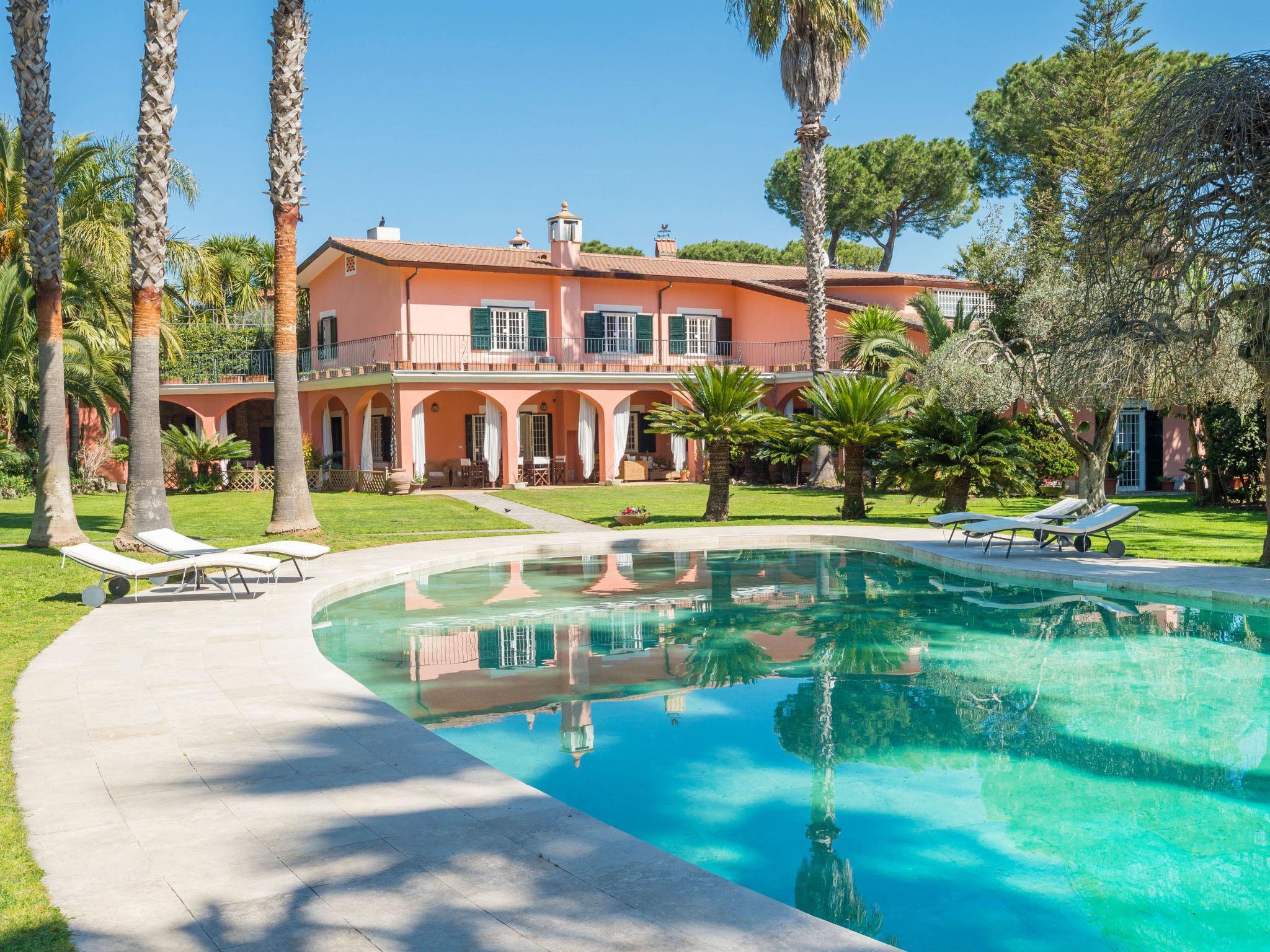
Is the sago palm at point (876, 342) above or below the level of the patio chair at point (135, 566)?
above

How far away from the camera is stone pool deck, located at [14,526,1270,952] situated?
3.61 meters

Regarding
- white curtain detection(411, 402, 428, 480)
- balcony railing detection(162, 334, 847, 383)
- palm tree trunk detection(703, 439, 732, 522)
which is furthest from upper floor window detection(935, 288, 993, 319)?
white curtain detection(411, 402, 428, 480)

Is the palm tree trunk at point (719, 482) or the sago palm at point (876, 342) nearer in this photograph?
the palm tree trunk at point (719, 482)

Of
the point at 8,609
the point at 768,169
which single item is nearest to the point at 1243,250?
the point at 8,609

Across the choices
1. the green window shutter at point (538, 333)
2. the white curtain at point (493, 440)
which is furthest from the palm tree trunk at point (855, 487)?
the green window shutter at point (538, 333)

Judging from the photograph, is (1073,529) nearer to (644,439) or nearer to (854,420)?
(854,420)

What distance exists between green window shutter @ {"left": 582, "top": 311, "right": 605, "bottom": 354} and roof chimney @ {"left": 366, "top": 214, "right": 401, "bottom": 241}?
24.4ft

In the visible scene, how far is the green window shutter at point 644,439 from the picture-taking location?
34219 millimetres

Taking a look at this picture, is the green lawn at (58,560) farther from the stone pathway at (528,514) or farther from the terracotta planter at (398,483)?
the terracotta planter at (398,483)

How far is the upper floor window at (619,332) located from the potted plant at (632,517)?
13.5 meters

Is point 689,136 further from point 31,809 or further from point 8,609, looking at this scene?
point 31,809

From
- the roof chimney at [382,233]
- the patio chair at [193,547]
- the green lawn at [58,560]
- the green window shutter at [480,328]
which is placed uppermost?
the roof chimney at [382,233]

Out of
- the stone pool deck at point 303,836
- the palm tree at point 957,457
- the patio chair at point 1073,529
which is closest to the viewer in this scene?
the stone pool deck at point 303,836

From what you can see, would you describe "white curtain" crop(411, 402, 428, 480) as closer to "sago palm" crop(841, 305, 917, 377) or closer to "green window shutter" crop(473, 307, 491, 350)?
"green window shutter" crop(473, 307, 491, 350)
